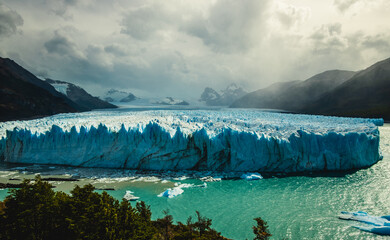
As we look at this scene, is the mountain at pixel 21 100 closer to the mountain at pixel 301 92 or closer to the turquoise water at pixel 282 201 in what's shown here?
the turquoise water at pixel 282 201

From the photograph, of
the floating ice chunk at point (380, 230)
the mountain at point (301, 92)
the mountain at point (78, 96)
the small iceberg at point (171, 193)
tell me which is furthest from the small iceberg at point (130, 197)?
the mountain at point (78, 96)

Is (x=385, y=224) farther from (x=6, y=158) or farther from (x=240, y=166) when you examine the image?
(x=6, y=158)

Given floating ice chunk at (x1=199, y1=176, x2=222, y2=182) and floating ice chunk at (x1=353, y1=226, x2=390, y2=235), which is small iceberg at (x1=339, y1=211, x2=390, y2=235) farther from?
floating ice chunk at (x1=199, y1=176, x2=222, y2=182)

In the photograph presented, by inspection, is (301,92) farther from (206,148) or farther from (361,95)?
Result: (206,148)

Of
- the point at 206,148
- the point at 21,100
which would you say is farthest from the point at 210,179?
the point at 21,100

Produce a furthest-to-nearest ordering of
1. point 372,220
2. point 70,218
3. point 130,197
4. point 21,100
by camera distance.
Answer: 1. point 21,100
2. point 130,197
3. point 372,220
4. point 70,218

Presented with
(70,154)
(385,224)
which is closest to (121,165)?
(70,154)
